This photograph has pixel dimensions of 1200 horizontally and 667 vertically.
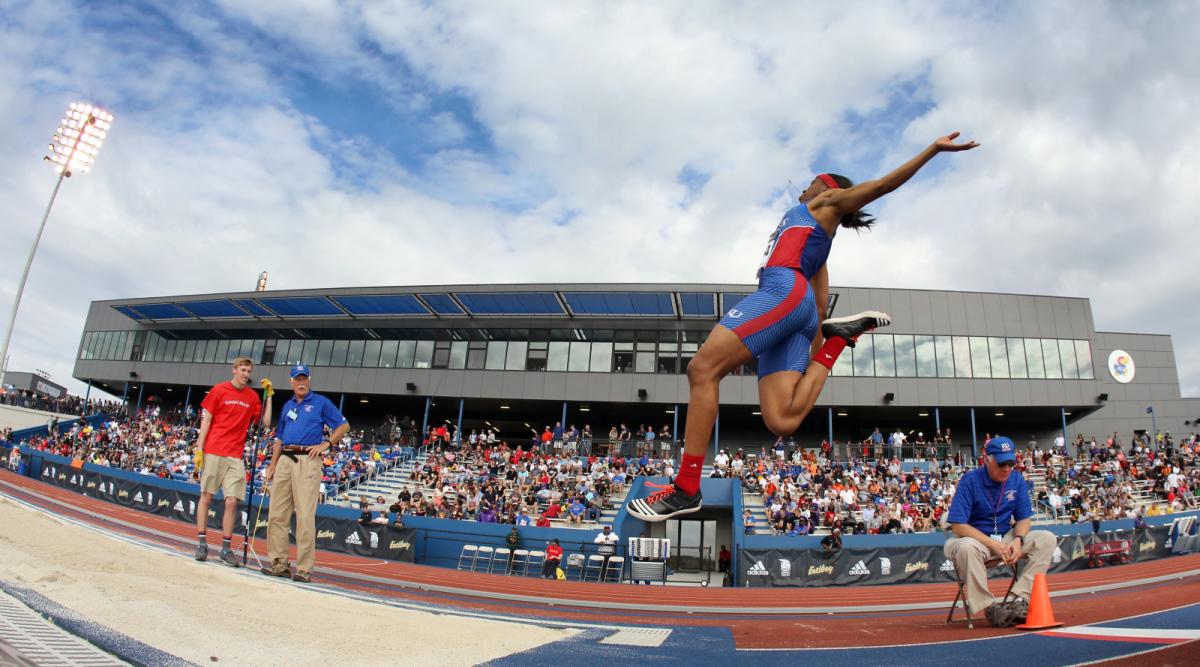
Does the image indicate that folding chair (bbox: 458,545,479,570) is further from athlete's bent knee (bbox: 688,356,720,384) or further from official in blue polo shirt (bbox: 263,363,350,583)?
athlete's bent knee (bbox: 688,356,720,384)

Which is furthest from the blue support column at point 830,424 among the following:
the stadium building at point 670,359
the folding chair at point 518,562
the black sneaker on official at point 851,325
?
the black sneaker on official at point 851,325

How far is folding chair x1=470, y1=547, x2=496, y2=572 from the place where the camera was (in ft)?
52.5

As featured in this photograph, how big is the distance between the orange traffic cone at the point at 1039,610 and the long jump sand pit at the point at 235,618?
10.0 ft

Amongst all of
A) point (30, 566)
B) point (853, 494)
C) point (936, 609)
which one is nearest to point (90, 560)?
point (30, 566)

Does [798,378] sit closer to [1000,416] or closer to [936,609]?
[936,609]

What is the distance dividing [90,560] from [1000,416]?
3622 cm

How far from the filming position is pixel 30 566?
3656mm

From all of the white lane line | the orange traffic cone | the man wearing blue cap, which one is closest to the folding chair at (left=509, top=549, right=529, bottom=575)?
the man wearing blue cap

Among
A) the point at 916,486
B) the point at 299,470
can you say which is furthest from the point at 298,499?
the point at 916,486

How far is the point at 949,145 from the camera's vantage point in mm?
3721

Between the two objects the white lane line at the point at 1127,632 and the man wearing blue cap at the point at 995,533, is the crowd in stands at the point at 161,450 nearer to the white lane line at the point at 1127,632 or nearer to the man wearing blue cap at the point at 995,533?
the man wearing blue cap at the point at 995,533

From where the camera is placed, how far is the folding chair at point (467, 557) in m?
16.2

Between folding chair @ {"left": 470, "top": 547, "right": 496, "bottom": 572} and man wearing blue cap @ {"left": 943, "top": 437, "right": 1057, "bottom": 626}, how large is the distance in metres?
12.7

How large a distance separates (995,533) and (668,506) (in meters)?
3.08
